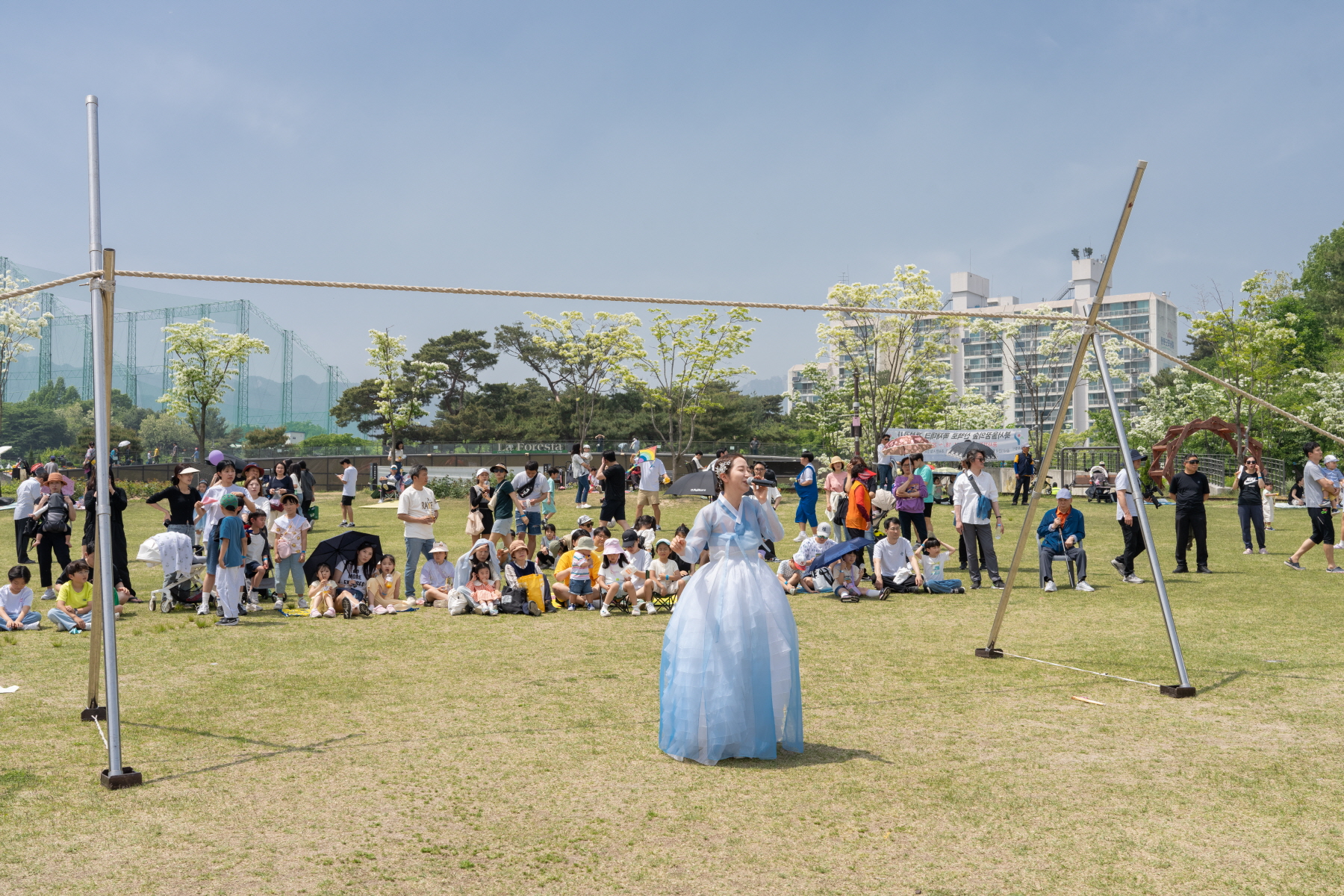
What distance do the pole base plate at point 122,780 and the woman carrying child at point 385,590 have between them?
611 cm

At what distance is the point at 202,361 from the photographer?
46906mm

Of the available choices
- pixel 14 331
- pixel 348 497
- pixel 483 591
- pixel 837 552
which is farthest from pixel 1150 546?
pixel 14 331

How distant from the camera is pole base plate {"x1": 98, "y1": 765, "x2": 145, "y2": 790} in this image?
4805 mm

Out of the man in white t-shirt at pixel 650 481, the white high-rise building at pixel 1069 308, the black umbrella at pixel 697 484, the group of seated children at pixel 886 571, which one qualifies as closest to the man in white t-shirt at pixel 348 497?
the man in white t-shirt at pixel 650 481

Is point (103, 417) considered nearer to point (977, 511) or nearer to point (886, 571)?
point (886, 571)

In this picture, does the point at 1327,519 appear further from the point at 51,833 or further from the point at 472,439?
the point at 472,439

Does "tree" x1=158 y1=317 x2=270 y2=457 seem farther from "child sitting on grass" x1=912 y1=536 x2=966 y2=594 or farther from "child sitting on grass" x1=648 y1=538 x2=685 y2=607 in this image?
"child sitting on grass" x1=912 y1=536 x2=966 y2=594

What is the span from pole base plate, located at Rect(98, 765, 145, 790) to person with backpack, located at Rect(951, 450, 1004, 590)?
996cm

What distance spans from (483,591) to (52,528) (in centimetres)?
554

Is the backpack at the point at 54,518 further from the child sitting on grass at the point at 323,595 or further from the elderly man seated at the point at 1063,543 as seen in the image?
the elderly man seated at the point at 1063,543

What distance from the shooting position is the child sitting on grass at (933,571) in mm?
12304

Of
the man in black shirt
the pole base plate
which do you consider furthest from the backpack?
the man in black shirt

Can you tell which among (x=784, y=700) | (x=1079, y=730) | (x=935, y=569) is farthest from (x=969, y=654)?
(x=935, y=569)

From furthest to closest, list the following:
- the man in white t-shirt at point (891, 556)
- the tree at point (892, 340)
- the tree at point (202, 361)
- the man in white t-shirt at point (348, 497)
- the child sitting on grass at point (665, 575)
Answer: the tree at point (202, 361) < the tree at point (892, 340) < the man in white t-shirt at point (348, 497) < the man in white t-shirt at point (891, 556) < the child sitting on grass at point (665, 575)
